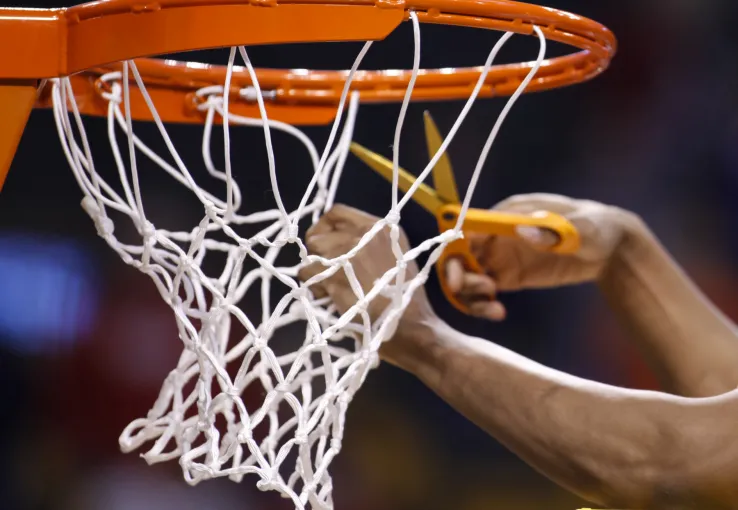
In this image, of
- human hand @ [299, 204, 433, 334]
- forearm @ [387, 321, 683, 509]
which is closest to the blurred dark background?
human hand @ [299, 204, 433, 334]

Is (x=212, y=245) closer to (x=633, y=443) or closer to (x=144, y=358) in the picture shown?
(x=633, y=443)

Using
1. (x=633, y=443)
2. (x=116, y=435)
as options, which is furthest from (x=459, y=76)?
(x=116, y=435)

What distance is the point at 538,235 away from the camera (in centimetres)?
89

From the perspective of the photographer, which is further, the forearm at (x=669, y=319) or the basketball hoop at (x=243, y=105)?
the forearm at (x=669, y=319)

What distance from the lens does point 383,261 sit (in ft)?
2.61

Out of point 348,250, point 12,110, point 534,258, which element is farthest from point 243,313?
point 534,258

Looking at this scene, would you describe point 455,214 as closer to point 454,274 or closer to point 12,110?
point 454,274

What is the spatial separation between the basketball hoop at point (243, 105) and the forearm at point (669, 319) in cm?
28

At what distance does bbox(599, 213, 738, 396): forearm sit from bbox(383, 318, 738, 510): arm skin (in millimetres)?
282

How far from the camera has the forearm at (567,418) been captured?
2.23 ft

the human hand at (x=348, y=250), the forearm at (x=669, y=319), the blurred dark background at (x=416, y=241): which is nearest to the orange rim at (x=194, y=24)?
the human hand at (x=348, y=250)

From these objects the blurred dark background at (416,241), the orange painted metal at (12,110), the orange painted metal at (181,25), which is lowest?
the blurred dark background at (416,241)

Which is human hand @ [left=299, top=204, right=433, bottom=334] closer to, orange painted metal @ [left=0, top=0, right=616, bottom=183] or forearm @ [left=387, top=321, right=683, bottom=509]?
forearm @ [left=387, top=321, right=683, bottom=509]

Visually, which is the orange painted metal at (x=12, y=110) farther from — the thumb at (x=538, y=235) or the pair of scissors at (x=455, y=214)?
the thumb at (x=538, y=235)
